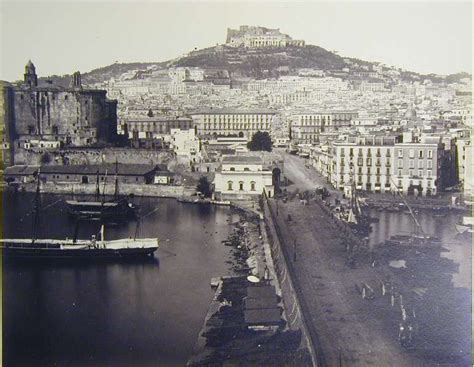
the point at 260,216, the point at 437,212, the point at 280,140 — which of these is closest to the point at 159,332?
the point at 260,216

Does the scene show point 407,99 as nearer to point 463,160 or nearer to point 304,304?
point 463,160

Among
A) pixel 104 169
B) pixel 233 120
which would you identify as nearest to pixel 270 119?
pixel 233 120

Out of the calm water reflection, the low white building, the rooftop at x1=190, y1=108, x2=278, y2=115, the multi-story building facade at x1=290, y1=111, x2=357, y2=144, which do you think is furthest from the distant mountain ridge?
the calm water reflection

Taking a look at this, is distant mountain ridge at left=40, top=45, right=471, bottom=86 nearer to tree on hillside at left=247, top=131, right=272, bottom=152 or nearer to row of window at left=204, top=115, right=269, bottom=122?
row of window at left=204, top=115, right=269, bottom=122

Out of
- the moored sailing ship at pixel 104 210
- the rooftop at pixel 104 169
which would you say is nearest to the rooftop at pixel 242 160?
the rooftop at pixel 104 169

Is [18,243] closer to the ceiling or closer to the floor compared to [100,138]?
closer to the floor

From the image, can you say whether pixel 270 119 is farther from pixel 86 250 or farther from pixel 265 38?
pixel 86 250
